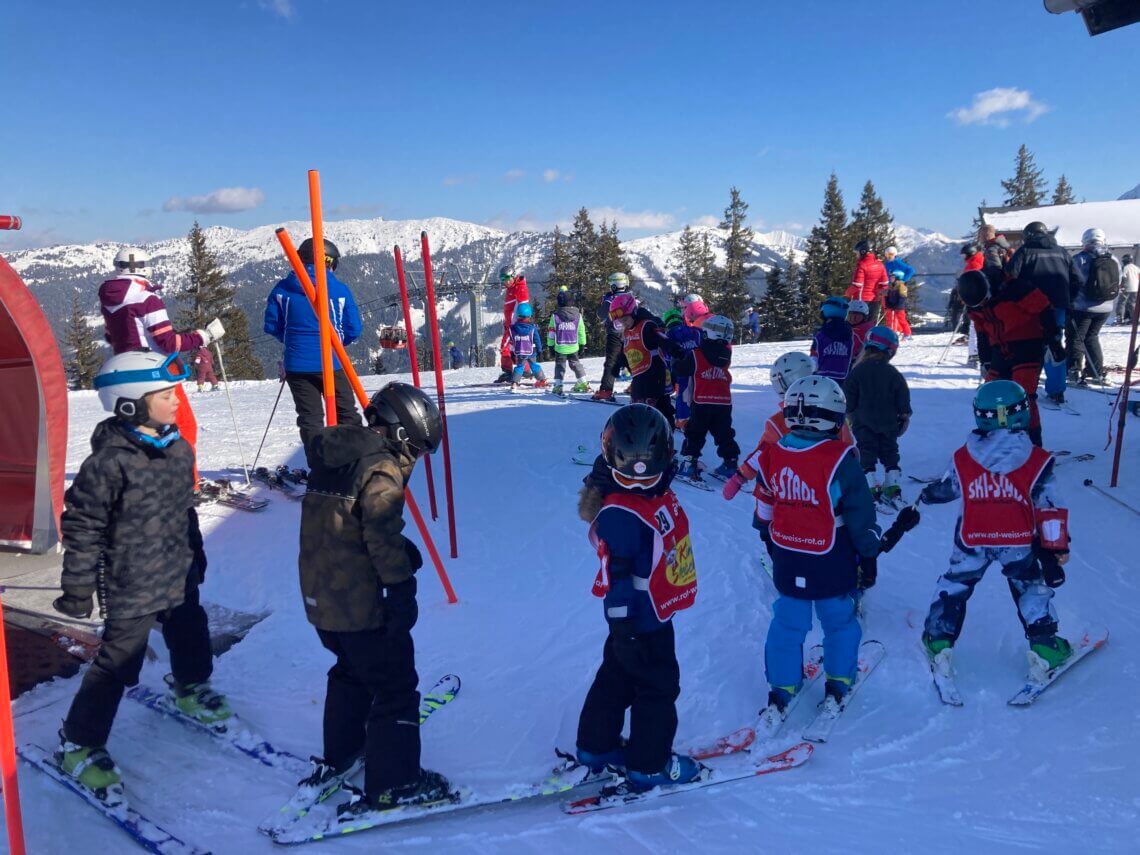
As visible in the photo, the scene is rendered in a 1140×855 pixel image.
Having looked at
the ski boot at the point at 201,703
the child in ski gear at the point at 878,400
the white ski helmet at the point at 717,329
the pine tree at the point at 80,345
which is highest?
the pine tree at the point at 80,345

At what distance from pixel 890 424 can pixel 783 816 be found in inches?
175

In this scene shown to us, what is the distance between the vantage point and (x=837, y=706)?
12.6 ft

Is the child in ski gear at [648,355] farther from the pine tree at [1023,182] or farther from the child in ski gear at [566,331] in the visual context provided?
the pine tree at [1023,182]

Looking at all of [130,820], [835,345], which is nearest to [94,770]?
[130,820]

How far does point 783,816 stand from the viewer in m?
3.14

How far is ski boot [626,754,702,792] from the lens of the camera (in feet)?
10.7

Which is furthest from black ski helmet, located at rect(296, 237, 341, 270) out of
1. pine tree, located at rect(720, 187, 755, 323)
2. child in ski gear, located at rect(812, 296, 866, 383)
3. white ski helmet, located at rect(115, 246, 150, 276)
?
pine tree, located at rect(720, 187, 755, 323)

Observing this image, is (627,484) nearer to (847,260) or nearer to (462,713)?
(462,713)

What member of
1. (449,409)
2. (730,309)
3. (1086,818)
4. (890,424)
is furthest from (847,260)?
(1086,818)

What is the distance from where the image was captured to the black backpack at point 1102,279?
10.0 metres

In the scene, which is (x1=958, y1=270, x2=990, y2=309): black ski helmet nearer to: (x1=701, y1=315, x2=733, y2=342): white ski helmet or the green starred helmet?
(x1=701, y1=315, x2=733, y2=342): white ski helmet

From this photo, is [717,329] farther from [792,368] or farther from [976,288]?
[976,288]

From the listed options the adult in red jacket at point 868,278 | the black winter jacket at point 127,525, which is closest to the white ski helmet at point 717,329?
the black winter jacket at point 127,525

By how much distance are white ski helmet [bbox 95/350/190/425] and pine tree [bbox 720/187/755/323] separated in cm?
4209
